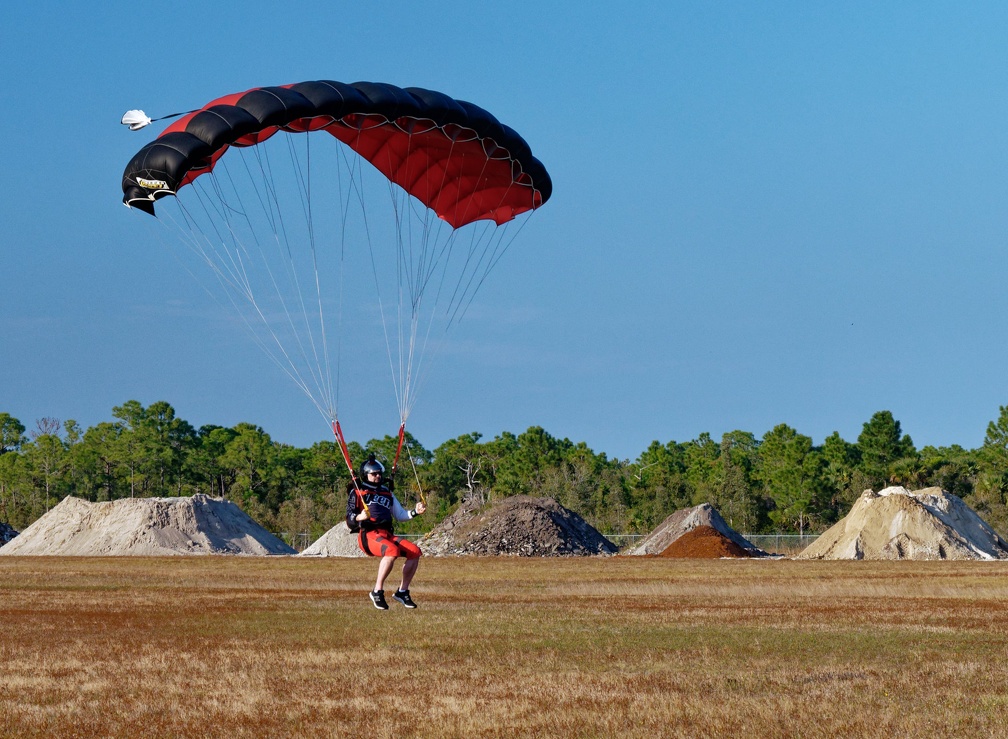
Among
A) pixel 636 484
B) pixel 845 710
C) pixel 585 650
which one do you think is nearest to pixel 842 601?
pixel 585 650

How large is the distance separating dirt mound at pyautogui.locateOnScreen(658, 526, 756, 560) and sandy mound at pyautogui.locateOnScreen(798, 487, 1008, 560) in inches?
121

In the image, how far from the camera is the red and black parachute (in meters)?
16.6

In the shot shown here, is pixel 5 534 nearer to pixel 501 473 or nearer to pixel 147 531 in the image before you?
pixel 147 531

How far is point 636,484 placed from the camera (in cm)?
10181

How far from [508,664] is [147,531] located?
48.2 m

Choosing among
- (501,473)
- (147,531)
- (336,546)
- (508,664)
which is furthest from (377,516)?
(501,473)

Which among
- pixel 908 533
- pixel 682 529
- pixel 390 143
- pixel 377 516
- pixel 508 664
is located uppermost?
pixel 390 143

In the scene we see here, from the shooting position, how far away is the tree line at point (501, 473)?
3479 inches

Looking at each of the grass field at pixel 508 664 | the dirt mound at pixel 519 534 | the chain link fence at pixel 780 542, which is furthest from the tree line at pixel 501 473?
the grass field at pixel 508 664

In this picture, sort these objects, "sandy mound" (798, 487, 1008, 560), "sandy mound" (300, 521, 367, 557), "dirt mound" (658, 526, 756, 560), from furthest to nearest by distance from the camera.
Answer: "sandy mound" (300, 521, 367, 557) → "dirt mound" (658, 526, 756, 560) → "sandy mound" (798, 487, 1008, 560)

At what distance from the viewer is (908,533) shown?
48.3 meters

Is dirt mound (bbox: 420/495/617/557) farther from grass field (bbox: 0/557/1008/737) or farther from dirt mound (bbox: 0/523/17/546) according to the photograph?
Result: dirt mound (bbox: 0/523/17/546)

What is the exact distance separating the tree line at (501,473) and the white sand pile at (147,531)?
64.2ft

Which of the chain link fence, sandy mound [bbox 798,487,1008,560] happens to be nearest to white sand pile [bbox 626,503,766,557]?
sandy mound [bbox 798,487,1008,560]
